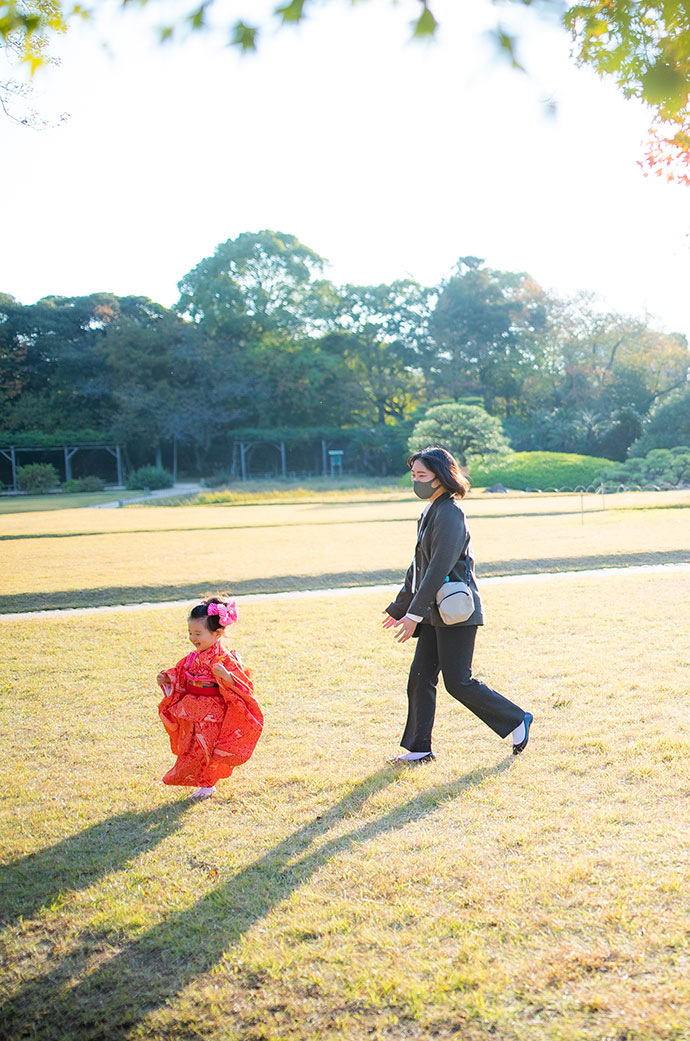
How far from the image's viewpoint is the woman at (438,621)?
3814 millimetres

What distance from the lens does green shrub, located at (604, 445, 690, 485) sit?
1174 inches

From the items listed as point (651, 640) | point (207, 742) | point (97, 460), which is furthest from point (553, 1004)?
point (97, 460)

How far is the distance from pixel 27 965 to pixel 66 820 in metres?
1.07

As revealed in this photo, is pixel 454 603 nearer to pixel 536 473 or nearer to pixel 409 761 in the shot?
pixel 409 761

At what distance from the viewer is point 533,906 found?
8.60ft

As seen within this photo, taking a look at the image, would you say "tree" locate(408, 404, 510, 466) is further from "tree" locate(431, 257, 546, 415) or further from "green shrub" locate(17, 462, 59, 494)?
"green shrub" locate(17, 462, 59, 494)

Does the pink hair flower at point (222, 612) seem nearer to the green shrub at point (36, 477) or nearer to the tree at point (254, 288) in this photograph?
the green shrub at point (36, 477)

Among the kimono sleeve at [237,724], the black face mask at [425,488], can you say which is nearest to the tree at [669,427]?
the black face mask at [425,488]

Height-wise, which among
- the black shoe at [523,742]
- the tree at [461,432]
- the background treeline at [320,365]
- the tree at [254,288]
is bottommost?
the black shoe at [523,742]

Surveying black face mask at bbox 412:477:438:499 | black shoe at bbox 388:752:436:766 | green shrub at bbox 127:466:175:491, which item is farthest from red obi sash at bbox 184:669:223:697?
green shrub at bbox 127:466:175:491

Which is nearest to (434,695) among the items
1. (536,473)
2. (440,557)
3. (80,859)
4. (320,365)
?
(440,557)

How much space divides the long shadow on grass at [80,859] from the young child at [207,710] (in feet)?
0.64

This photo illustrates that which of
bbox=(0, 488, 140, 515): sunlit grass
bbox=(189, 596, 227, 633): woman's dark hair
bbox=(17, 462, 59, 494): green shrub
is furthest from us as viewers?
bbox=(17, 462, 59, 494): green shrub

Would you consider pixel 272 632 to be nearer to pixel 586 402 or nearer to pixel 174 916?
pixel 174 916
